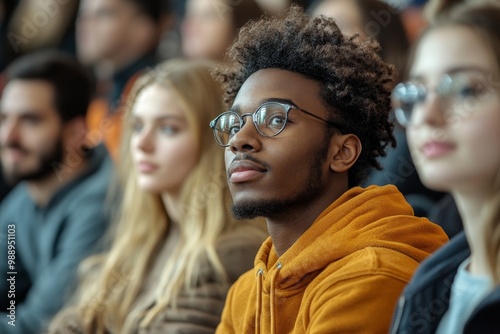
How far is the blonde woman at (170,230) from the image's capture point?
70.2 inches

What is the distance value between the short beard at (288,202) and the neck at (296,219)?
1 centimetres

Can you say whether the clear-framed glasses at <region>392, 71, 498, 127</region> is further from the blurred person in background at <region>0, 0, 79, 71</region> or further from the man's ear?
the blurred person in background at <region>0, 0, 79, 71</region>

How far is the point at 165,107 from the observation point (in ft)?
6.40

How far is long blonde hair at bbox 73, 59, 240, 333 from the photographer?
1.83 metres

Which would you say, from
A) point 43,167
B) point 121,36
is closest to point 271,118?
point 43,167

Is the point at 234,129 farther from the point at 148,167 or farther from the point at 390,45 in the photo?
the point at 390,45

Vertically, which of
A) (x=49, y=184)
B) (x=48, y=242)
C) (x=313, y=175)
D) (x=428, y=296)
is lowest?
(x=48, y=242)

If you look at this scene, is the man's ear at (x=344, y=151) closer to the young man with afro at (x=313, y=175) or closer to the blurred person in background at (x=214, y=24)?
the young man with afro at (x=313, y=175)

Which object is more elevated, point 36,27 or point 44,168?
point 36,27

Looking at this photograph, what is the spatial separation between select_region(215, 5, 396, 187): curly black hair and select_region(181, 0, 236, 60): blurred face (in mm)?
1285

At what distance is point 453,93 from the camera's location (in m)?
1.06

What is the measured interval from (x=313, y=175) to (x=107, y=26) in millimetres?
2034

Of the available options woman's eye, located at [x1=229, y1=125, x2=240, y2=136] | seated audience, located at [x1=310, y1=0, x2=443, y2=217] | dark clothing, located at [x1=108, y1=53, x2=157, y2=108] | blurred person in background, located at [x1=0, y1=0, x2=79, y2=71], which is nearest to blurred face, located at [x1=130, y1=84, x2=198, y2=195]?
seated audience, located at [x1=310, y1=0, x2=443, y2=217]

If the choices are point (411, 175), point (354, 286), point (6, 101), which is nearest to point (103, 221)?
point (6, 101)
